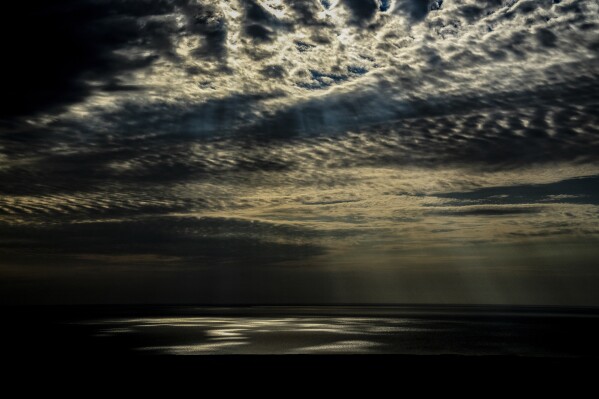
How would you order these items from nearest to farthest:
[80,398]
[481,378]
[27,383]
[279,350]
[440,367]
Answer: [80,398] → [27,383] → [481,378] → [440,367] → [279,350]

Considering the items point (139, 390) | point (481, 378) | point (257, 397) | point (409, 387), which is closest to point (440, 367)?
point (481, 378)

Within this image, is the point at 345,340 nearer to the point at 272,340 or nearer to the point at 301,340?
the point at 301,340

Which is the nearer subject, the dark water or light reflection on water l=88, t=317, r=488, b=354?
the dark water

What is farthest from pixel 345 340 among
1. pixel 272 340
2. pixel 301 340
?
pixel 272 340

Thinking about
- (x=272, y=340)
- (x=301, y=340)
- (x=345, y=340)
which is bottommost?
(x=345, y=340)

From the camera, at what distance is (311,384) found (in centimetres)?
1973

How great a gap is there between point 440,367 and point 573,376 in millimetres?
5458

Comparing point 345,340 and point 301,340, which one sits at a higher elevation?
point 301,340

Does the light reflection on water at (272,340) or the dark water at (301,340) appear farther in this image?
the light reflection on water at (272,340)

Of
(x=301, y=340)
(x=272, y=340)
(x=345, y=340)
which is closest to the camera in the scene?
(x=272, y=340)

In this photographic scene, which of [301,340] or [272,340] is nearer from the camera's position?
[272,340]

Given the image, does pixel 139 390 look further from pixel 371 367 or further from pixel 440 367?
pixel 440 367

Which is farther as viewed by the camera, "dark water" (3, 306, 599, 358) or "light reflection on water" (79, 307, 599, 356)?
"light reflection on water" (79, 307, 599, 356)

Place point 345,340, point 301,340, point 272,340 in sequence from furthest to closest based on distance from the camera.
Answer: point 345,340 < point 301,340 < point 272,340
